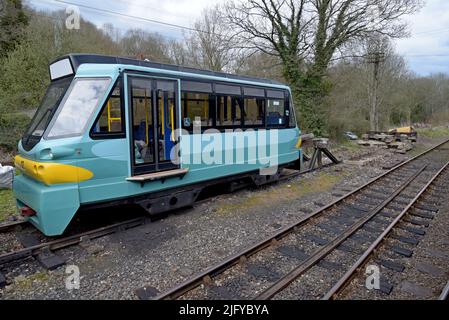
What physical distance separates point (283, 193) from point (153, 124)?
4.34 metres

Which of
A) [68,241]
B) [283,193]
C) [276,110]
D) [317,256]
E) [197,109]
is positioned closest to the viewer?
[317,256]

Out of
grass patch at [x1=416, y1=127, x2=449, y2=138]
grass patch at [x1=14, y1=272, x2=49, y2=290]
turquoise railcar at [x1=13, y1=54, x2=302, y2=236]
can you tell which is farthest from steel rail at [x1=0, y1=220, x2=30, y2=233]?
grass patch at [x1=416, y1=127, x2=449, y2=138]

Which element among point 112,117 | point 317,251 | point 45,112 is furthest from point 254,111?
point 45,112

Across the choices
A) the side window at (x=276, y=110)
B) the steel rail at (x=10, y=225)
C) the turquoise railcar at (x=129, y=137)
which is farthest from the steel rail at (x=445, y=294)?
the steel rail at (x=10, y=225)

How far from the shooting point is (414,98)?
37.4 meters

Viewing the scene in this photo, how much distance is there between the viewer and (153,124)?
5.41 meters

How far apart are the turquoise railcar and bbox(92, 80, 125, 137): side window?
0.05ft

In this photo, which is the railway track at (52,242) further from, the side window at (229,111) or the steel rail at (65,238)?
the side window at (229,111)

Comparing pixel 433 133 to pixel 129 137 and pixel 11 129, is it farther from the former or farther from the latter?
pixel 11 129

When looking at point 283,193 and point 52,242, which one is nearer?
point 52,242

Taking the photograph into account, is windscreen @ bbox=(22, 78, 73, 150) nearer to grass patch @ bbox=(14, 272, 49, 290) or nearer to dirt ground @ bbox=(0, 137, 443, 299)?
dirt ground @ bbox=(0, 137, 443, 299)

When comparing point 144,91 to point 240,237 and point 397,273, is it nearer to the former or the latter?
point 240,237

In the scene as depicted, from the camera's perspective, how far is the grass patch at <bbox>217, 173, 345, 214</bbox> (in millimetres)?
6891
